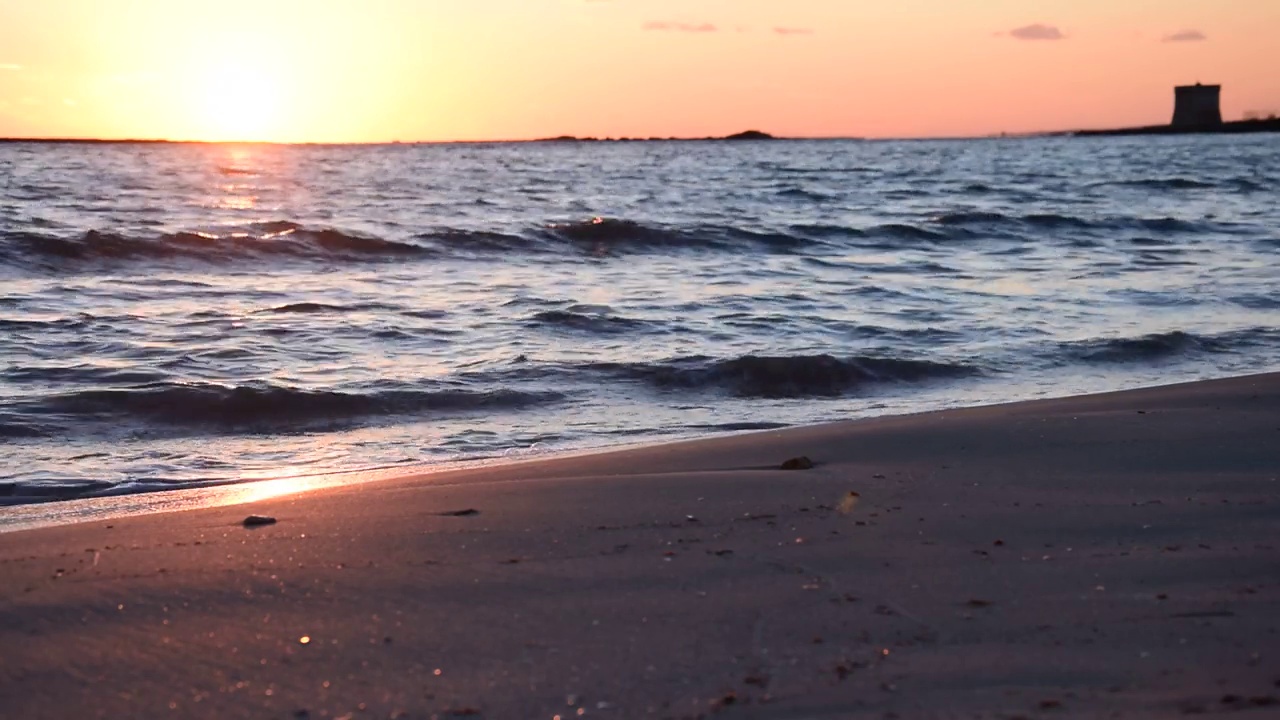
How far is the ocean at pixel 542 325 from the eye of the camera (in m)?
6.60

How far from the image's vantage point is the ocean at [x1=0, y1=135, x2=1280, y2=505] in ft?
21.7

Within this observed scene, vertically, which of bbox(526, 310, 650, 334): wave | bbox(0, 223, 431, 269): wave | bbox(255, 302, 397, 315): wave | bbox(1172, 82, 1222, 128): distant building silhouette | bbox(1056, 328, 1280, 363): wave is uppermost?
bbox(1172, 82, 1222, 128): distant building silhouette

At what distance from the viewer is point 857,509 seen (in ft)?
13.2

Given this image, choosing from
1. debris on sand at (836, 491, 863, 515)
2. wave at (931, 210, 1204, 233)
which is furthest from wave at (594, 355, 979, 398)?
wave at (931, 210, 1204, 233)

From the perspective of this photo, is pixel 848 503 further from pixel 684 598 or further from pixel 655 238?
pixel 655 238

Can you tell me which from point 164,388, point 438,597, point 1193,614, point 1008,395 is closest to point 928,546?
point 1193,614

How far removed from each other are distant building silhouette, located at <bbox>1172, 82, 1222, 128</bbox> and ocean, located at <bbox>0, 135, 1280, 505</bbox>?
107 metres

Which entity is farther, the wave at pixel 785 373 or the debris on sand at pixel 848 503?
the wave at pixel 785 373

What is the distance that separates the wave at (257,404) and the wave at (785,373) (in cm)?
96

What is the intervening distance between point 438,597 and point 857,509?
152 centimetres

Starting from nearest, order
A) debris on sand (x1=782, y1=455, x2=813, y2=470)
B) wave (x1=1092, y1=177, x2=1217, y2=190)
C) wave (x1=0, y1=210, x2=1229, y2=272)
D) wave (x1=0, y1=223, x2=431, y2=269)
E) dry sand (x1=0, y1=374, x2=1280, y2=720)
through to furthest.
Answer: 1. dry sand (x1=0, y1=374, x2=1280, y2=720)
2. debris on sand (x1=782, y1=455, x2=813, y2=470)
3. wave (x1=0, y1=223, x2=431, y2=269)
4. wave (x1=0, y1=210, x2=1229, y2=272)
5. wave (x1=1092, y1=177, x2=1217, y2=190)

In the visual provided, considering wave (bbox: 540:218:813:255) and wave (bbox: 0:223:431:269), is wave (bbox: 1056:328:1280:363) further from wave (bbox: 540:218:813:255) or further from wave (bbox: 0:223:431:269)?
wave (bbox: 0:223:431:269)

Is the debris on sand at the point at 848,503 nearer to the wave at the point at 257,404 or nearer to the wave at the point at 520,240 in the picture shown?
the wave at the point at 257,404

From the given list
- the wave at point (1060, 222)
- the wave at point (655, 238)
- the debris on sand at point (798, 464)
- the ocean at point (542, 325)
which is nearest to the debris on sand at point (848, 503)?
the debris on sand at point (798, 464)
